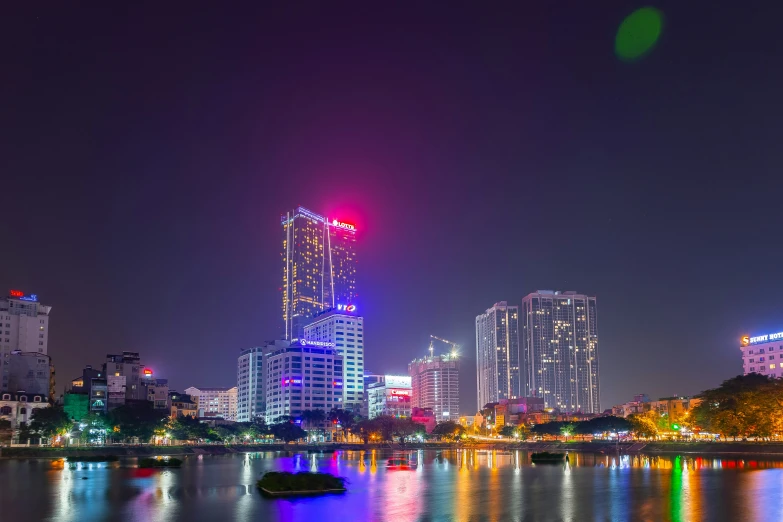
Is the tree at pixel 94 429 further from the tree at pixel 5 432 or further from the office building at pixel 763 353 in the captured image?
the office building at pixel 763 353

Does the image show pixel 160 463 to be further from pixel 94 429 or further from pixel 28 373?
pixel 28 373

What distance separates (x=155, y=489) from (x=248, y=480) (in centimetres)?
1116

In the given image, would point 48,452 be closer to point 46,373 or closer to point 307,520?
point 46,373

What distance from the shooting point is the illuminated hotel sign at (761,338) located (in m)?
181

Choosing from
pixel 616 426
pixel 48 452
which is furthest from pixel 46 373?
pixel 616 426

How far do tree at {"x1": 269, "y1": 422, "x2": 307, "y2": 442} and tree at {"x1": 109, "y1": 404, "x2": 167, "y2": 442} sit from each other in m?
40.9

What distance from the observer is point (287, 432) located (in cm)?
18100

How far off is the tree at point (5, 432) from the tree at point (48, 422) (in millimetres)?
4010

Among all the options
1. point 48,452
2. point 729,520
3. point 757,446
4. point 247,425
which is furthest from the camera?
point 247,425

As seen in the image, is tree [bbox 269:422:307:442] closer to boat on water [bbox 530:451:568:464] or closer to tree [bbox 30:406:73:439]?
tree [bbox 30:406:73:439]

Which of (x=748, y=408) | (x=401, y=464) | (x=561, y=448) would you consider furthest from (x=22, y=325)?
(x=748, y=408)

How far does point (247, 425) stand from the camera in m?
182

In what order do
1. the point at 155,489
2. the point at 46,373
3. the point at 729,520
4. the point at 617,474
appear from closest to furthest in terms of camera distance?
the point at 729,520 → the point at 155,489 → the point at 617,474 → the point at 46,373

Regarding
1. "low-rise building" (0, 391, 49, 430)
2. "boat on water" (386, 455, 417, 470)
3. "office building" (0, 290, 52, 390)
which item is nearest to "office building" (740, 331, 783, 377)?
"boat on water" (386, 455, 417, 470)
